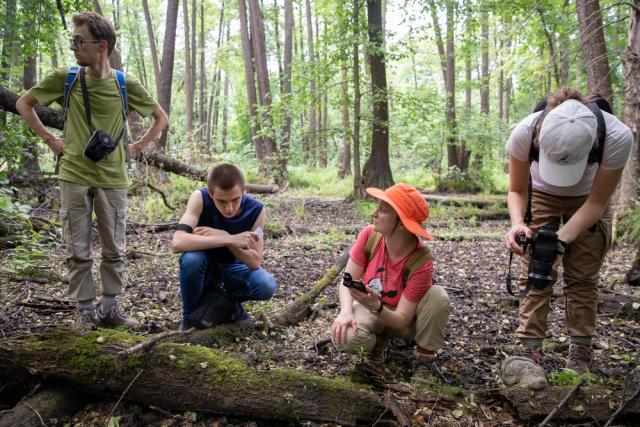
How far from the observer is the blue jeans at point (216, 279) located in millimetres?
2879

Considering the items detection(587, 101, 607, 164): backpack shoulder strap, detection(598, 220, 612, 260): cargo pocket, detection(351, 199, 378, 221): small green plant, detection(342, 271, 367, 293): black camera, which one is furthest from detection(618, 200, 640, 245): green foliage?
detection(342, 271, 367, 293): black camera

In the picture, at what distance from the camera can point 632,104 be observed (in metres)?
5.46

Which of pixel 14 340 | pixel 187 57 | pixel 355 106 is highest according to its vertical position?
pixel 187 57

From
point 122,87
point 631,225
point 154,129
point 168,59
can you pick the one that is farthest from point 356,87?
point 122,87

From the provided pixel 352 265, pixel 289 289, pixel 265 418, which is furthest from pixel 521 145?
pixel 289 289

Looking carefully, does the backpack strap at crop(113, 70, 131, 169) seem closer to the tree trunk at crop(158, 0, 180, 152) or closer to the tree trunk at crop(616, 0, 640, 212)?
the tree trunk at crop(616, 0, 640, 212)

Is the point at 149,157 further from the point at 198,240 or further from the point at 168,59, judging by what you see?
the point at 168,59

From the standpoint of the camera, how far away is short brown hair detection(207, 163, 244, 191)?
9.04 ft

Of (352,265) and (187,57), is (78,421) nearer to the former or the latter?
(352,265)

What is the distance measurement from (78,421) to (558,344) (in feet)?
9.59

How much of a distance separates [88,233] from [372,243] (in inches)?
75.1

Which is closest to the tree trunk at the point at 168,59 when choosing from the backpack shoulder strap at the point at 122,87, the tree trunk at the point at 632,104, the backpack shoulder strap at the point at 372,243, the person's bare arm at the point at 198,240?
→ the backpack shoulder strap at the point at 122,87

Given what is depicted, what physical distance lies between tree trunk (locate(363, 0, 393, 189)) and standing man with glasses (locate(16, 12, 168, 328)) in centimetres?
780

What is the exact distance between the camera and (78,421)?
2023 millimetres
